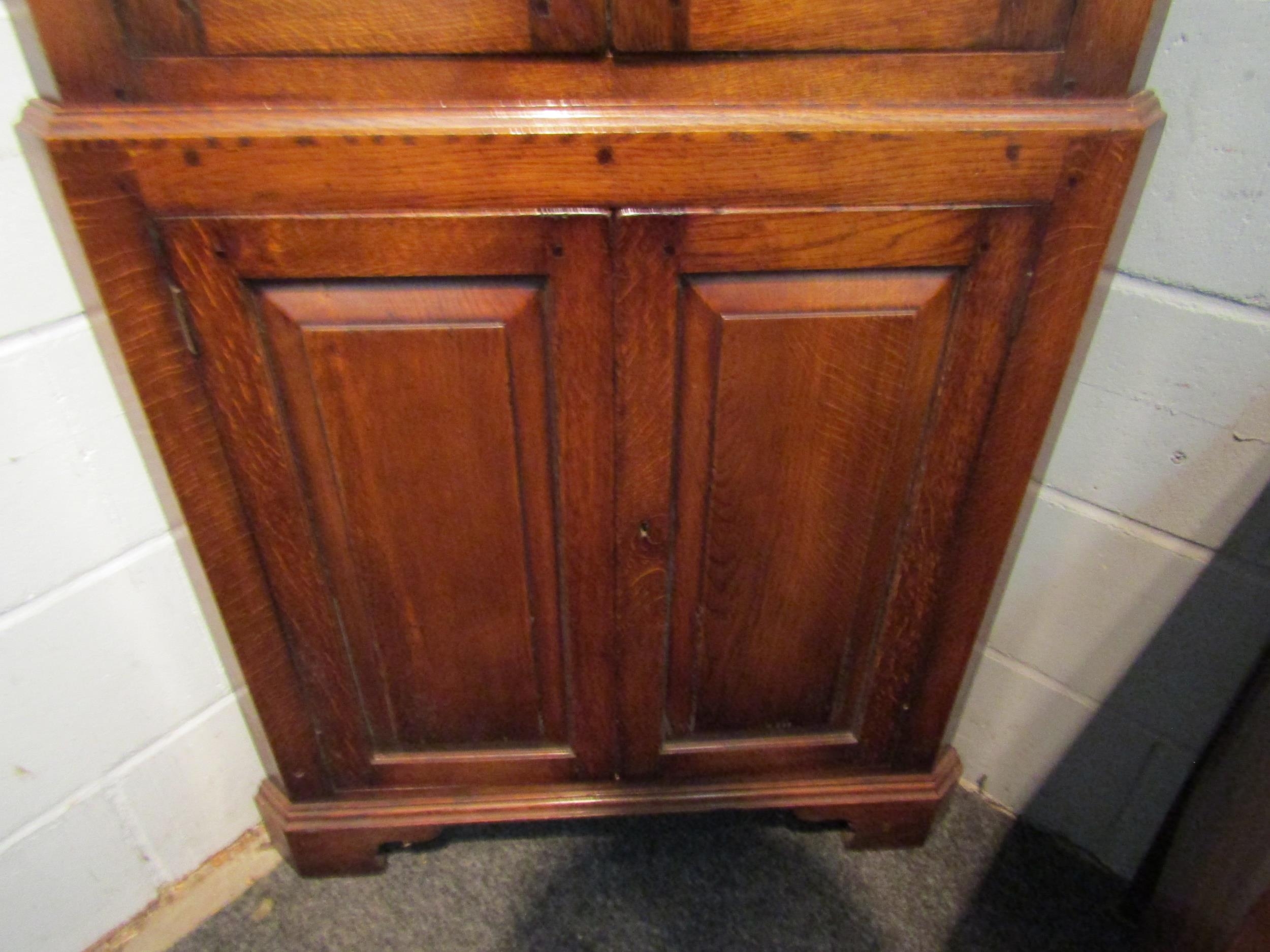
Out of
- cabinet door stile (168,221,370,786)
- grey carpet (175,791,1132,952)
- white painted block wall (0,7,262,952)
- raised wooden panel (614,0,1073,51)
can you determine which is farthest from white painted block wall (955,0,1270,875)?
white painted block wall (0,7,262,952)

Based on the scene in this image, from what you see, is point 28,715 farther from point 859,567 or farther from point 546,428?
point 859,567

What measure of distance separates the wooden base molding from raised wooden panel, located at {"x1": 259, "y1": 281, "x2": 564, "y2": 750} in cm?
10

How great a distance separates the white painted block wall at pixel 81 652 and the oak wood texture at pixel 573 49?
0.58 feet

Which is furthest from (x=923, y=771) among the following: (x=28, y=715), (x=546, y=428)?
(x=28, y=715)

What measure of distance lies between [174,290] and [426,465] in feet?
0.85

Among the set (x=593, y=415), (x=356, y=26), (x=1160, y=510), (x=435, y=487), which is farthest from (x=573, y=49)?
(x=1160, y=510)

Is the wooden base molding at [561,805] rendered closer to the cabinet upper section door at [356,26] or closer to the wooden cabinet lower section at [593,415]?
the wooden cabinet lower section at [593,415]

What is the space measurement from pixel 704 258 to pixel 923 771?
751 millimetres

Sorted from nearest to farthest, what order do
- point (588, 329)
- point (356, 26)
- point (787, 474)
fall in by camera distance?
point (356, 26) < point (588, 329) < point (787, 474)

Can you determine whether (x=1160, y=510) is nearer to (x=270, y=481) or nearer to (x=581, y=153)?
(x=581, y=153)

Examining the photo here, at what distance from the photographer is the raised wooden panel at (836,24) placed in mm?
632

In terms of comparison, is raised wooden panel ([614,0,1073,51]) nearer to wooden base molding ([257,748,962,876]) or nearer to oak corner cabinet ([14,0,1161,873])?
oak corner cabinet ([14,0,1161,873])

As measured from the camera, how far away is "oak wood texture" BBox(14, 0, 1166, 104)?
2.03 feet

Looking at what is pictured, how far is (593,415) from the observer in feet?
2.60
